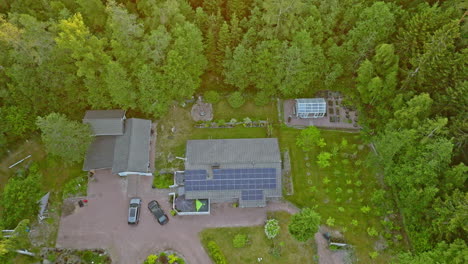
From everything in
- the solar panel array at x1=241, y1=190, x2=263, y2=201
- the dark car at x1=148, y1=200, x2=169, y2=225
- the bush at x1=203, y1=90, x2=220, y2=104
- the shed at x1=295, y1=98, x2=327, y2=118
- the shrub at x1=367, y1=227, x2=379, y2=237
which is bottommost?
the shrub at x1=367, y1=227, x2=379, y2=237

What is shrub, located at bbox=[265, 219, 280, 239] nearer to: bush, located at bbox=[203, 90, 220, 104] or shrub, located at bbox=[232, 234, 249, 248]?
shrub, located at bbox=[232, 234, 249, 248]

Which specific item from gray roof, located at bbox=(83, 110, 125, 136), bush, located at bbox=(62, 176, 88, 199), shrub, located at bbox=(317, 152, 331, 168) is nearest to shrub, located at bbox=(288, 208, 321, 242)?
shrub, located at bbox=(317, 152, 331, 168)

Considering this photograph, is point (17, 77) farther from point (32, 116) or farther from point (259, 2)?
point (259, 2)

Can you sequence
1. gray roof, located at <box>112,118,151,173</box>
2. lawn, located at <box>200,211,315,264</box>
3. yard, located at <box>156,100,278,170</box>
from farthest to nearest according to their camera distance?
yard, located at <box>156,100,278,170</box> → gray roof, located at <box>112,118,151,173</box> → lawn, located at <box>200,211,315,264</box>

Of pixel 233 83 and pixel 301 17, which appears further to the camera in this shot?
pixel 233 83

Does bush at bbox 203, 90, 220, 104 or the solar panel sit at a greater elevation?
bush at bbox 203, 90, 220, 104

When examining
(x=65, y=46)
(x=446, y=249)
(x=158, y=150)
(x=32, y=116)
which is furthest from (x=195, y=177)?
(x=446, y=249)

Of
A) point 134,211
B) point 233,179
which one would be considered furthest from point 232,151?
point 134,211

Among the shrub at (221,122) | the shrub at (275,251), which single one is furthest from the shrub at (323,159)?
the shrub at (221,122)
